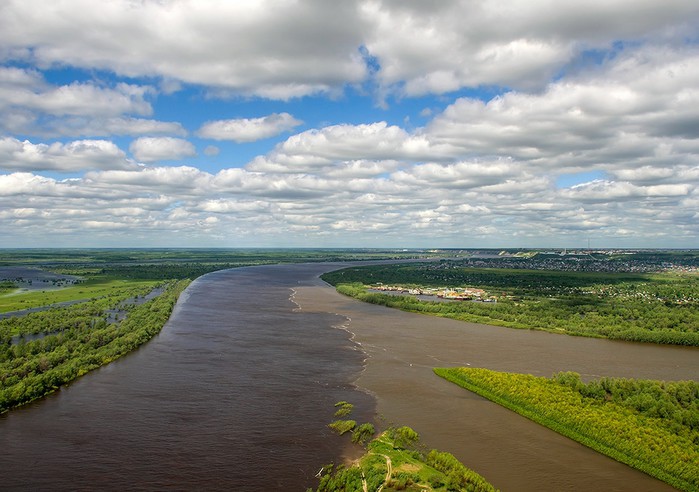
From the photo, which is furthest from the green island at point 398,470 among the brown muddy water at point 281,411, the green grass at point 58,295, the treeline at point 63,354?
the green grass at point 58,295

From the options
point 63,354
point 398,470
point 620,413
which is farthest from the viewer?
point 63,354

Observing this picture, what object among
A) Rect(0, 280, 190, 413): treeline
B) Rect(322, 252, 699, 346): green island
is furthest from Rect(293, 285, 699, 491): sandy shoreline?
Rect(0, 280, 190, 413): treeline

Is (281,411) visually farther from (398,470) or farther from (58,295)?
(58,295)

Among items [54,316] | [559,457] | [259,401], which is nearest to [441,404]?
[559,457]

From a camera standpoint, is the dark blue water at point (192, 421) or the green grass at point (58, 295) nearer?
the dark blue water at point (192, 421)

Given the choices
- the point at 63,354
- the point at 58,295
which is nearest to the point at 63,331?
the point at 63,354

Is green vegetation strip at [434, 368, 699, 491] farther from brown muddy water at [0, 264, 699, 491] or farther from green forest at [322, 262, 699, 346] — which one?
green forest at [322, 262, 699, 346]

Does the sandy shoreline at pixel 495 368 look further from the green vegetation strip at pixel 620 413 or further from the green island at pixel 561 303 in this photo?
the green island at pixel 561 303
